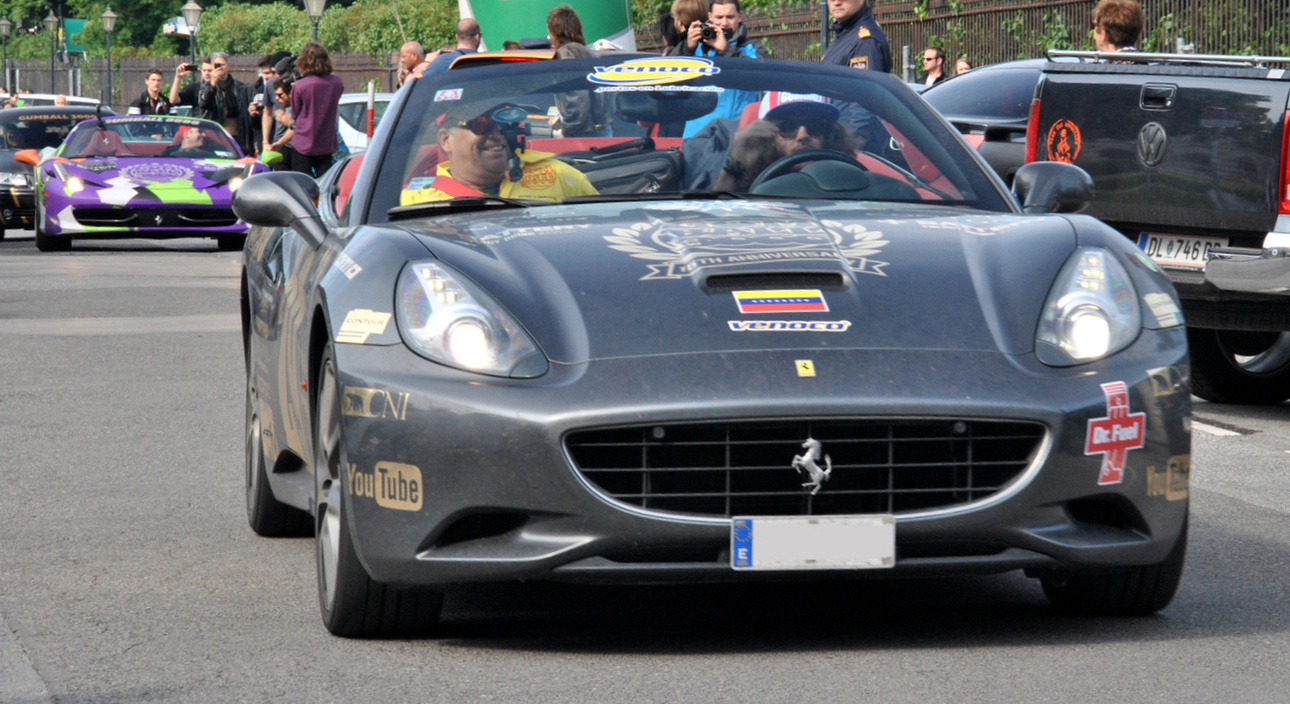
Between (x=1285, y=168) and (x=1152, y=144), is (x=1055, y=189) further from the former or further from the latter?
(x=1152, y=144)

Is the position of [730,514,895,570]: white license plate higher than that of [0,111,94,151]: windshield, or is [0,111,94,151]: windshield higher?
[730,514,895,570]: white license plate

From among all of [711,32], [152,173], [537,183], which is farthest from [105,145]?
[537,183]

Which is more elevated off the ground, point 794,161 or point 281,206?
point 794,161

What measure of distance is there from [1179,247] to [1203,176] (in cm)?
34

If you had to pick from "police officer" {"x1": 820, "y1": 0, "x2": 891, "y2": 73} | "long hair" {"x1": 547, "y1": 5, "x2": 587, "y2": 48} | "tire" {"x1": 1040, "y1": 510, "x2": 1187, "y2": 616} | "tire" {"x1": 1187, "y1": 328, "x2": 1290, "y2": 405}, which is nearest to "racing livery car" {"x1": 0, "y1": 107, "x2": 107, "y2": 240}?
"long hair" {"x1": 547, "y1": 5, "x2": 587, "y2": 48}

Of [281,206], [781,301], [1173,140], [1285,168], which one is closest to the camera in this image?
[781,301]

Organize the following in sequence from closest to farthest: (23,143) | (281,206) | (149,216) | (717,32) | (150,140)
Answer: (281,206) → (717,32) → (149,216) → (150,140) → (23,143)

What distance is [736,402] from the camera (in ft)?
12.6

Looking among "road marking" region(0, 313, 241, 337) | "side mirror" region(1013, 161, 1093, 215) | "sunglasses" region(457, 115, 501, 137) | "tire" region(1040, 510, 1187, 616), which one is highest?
"sunglasses" region(457, 115, 501, 137)

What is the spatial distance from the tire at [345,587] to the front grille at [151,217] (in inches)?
568

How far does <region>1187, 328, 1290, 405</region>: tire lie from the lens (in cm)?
888

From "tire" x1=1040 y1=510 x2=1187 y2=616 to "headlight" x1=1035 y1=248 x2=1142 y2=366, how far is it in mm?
490

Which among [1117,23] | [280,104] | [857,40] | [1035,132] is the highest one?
[1117,23]

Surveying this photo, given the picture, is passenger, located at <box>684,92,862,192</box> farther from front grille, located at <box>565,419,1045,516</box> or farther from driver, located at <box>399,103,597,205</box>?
front grille, located at <box>565,419,1045,516</box>
